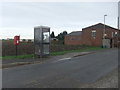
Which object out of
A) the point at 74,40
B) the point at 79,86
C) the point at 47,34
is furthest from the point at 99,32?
the point at 79,86

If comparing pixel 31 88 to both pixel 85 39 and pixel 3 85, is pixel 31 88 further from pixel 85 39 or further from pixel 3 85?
pixel 85 39

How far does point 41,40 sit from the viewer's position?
18.8 metres

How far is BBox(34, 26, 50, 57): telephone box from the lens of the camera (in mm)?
18666

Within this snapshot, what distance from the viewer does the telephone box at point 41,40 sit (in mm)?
18666

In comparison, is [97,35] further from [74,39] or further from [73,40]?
[73,40]

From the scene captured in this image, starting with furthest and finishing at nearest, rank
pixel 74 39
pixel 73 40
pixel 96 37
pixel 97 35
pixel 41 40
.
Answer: pixel 73 40 → pixel 74 39 → pixel 96 37 → pixel 97 35 → pixel 41 40

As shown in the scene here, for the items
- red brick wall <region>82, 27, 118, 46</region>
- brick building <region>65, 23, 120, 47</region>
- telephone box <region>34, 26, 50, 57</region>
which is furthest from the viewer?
red brick wall <region>82, 27, 118, 46</region>

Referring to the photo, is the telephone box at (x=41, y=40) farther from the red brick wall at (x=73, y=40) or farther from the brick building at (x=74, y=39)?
the red brick wall at (x=73, y=40)

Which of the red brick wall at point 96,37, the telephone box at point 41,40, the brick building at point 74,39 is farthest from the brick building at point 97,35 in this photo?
the telephone box at point 41,40

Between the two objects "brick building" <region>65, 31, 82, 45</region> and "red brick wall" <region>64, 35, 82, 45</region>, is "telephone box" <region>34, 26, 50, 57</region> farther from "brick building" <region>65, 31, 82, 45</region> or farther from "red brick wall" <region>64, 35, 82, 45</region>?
"red brick wall" <region>64, 35, 82, 45</region>

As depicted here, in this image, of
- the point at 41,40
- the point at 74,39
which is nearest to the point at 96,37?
the point at 74,39

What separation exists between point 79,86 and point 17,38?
12.4 m

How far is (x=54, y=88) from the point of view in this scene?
22.1ft

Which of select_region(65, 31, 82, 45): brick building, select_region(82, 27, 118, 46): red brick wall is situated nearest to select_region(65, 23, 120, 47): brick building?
select_region(82, 27, 118, 46): red brick wall
